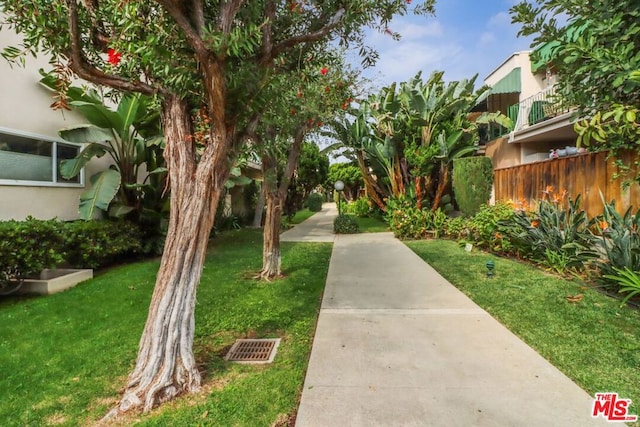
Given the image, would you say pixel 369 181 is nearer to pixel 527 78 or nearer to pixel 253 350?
pixel 527 78

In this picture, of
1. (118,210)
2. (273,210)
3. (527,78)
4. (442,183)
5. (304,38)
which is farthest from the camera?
(527,78)

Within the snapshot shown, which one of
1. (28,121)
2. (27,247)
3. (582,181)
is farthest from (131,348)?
(582,181)

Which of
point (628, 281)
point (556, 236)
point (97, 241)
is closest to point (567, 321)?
point (628, 281)

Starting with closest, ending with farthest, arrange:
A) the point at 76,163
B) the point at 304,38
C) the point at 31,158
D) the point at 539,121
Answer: the point at 304,38
the point at 31,158
the point at 76,163
the point at 539,121

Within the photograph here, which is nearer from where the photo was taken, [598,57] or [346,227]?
[598,57]

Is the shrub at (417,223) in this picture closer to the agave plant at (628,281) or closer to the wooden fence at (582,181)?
the wooden fence at (582,181)

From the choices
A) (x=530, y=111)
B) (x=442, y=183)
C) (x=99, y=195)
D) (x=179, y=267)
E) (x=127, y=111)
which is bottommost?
(x=179, y=267)

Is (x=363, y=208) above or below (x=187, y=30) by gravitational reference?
below

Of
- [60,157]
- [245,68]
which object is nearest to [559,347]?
[245,68]

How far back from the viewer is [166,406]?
2629mm

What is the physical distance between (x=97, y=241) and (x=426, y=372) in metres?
6.87

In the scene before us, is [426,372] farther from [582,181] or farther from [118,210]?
[118,210]

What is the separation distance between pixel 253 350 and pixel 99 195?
527 centimetres

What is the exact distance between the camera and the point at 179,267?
2.84 metres
